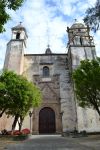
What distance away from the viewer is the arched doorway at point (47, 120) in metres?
25.6

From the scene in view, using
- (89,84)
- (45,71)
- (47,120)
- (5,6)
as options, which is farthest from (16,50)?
(5,6)

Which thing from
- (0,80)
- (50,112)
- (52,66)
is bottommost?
(50,112)

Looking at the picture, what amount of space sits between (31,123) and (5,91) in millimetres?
7649

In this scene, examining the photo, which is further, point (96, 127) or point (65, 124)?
point (65, 124)

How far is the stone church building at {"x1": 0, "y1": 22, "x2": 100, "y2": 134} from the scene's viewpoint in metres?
24.9

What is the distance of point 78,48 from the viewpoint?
2922cm

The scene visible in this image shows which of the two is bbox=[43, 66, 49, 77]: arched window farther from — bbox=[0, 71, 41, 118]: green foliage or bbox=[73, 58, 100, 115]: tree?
bbox=[73, 58, 100, 115]: tree

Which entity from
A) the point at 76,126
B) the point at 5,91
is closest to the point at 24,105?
the point at 5,91

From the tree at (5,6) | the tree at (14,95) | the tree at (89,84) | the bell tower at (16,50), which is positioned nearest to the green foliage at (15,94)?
the tree at (14,95)

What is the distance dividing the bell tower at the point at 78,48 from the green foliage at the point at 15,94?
8898 mm

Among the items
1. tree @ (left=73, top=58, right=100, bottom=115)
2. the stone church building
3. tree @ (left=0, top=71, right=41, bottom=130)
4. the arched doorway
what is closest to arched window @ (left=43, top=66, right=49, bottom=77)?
the stone church building

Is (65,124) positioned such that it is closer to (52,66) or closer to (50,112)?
(50,112)

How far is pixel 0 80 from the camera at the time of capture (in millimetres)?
20000

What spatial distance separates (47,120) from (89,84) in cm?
1054
